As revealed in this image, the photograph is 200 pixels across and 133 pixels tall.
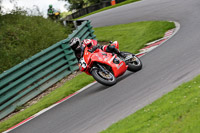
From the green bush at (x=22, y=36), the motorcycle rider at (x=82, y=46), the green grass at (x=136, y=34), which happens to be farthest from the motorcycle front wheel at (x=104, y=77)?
the green bush at (x=22, y=36)

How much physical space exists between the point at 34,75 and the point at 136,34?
681 centimetres

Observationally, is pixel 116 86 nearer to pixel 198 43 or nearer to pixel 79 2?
pixel 198 43

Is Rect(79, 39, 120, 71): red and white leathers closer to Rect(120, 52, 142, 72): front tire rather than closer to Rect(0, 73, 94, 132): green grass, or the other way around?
Rect(120, 52, 142, 72): front tire

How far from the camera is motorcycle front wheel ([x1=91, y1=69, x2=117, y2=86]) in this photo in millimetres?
8984

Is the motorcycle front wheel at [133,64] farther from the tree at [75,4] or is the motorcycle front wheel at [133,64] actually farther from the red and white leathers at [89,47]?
the tree at [75,4]

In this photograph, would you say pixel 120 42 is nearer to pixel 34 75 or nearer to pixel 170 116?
pixel 34 75

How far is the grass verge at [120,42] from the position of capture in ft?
32.9

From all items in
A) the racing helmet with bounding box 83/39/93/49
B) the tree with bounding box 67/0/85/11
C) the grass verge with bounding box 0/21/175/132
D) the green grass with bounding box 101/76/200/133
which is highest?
the racing helmet with bounding box 83/39/93/49

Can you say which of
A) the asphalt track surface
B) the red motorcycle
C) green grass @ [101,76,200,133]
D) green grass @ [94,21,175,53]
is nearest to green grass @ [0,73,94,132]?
the asphalt track surface

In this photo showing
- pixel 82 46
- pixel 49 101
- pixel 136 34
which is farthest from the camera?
pixel 136 34

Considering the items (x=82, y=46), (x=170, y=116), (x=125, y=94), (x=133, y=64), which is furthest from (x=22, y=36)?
(x=170, y=116)

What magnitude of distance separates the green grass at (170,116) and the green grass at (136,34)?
24.3ft

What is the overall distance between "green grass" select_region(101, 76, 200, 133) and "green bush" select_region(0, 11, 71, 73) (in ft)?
28.7

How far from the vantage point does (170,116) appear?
5078 millimetres
